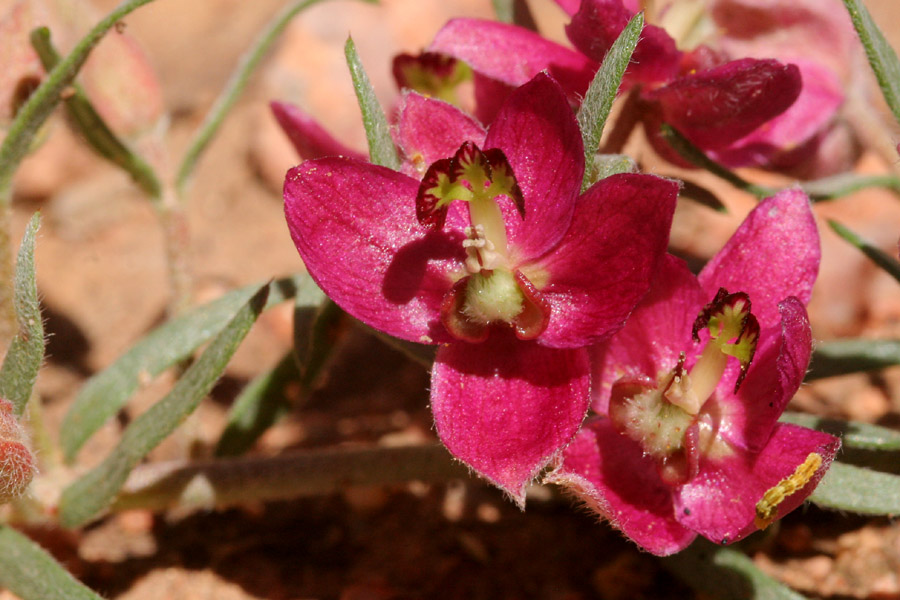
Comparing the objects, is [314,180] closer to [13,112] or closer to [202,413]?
[13,112]

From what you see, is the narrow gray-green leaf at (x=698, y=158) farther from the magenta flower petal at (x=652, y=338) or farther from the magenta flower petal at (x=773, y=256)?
the magenta flower petal at (x=652, y=338)

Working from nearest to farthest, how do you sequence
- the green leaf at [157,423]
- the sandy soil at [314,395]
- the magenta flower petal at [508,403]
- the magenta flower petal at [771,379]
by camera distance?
1. the magenta flower petal at [771,379]
2. the magenta flower petal at [508,403]
3. the green leaf at [157,423]
4. the sandy soil at [314,395]

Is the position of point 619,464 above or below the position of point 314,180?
below

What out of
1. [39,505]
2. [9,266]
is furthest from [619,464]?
[9,266]

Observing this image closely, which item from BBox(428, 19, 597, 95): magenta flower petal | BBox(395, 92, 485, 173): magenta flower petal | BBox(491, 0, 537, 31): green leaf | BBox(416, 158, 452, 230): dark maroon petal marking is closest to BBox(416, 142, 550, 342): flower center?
BBox(416, 158, 452, 230): dark maroon petal marking

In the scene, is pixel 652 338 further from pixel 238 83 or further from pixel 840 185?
pixel 238 83

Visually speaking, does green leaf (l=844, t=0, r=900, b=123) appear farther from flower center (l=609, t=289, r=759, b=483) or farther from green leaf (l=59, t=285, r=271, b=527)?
green leaf (l=59, t=285, r=271, b=527)

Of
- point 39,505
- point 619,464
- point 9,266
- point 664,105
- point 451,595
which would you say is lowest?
point 451,595

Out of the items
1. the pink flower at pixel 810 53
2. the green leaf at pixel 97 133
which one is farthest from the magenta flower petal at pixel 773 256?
the green leaf at pixel 97 133
